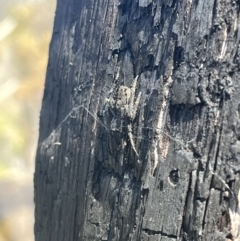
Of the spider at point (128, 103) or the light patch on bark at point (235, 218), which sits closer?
the light patch on bark at point (235, 218)

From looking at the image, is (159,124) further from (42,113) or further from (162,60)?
(42,113)

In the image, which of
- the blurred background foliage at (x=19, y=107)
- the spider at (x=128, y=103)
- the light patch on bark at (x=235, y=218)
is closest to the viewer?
the light patch on bark at (x=235, y=218)

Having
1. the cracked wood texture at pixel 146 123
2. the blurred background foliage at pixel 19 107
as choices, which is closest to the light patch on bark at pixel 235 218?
the cracked wood texture at pixel 146 123

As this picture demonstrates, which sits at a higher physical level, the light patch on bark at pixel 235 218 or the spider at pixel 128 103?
the spider at pixel 128 103

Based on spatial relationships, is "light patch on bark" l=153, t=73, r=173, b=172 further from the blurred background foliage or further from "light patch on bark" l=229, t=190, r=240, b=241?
the blurred background foliage

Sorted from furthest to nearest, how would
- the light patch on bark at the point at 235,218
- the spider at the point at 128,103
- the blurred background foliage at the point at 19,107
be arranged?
1. the blurred background foliage at the point at 19,107
2. the spider at the point at 128,103
3. the light patch on bark at the point at 235,218

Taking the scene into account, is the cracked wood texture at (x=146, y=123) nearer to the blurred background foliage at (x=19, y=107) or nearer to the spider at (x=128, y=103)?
the spider at (x=128, y=103)

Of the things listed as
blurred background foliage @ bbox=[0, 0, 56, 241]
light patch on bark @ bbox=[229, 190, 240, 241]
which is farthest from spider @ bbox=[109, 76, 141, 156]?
blurred background foliage @ bbox=[0, 0, 56, 241]
